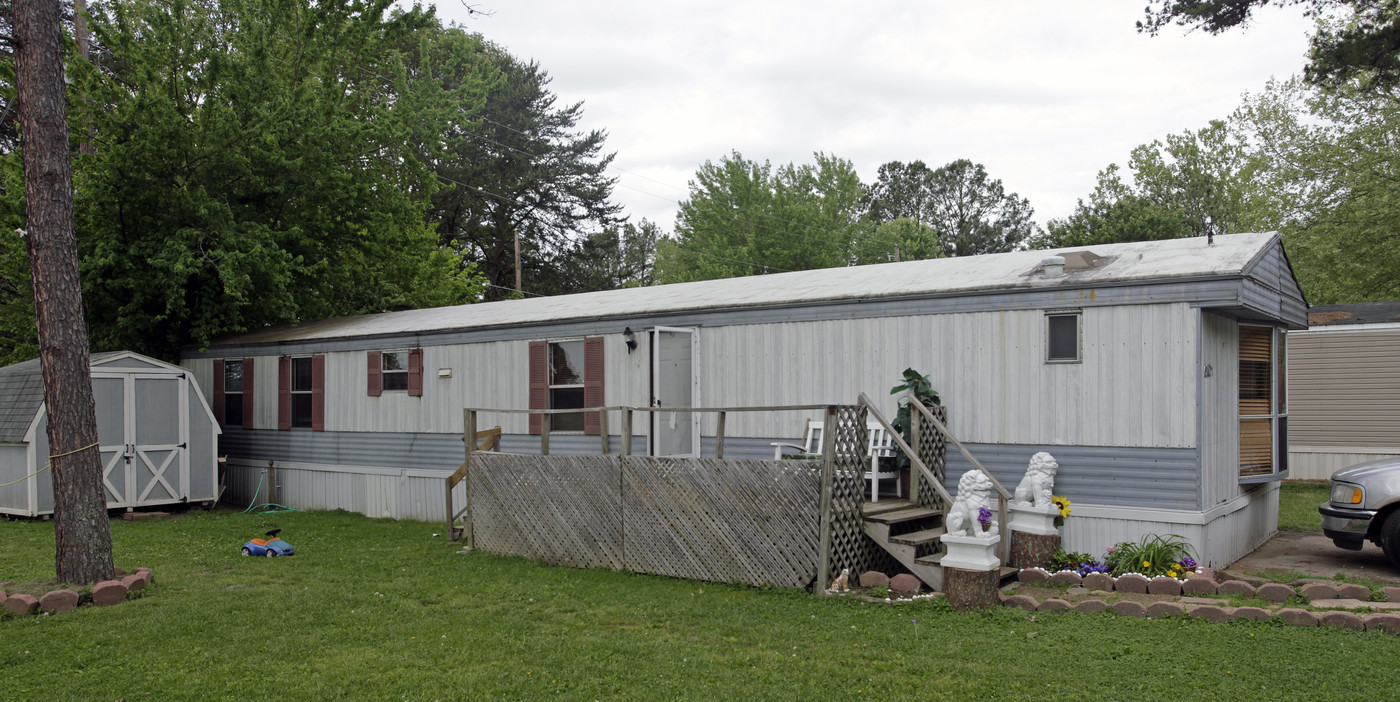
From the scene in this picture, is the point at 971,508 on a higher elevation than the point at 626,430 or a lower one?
lower

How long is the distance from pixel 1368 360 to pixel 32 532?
18.2m

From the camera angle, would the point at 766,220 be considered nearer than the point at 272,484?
No

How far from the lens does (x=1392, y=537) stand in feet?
26.6

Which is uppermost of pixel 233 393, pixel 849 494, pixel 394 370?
pixel 394 370

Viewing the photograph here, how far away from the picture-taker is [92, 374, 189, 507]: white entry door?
41.8 ft

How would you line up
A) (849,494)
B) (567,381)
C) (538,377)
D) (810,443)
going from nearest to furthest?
(849,494) → (810,443) → (567,381) → (538,377)

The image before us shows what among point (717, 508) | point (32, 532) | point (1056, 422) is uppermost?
point (1056, 422)

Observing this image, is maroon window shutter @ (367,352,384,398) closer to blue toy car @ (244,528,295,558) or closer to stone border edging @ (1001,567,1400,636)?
blue toy car @ (244,528,295,558)

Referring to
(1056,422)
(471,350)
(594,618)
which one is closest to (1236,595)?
(1056,422)

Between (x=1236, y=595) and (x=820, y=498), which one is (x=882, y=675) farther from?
(x=1236, y=595)

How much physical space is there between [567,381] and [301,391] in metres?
5.45

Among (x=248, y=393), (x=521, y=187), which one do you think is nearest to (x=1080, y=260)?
(x=248, y=393)

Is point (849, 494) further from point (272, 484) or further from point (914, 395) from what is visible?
point (272, 484)

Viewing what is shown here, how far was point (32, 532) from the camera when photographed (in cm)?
1121
